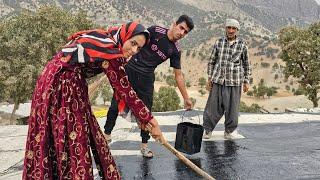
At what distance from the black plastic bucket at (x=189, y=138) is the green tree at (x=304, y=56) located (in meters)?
28.3

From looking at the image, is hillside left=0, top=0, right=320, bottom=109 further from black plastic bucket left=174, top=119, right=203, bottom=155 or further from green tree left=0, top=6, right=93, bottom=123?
black plastic bucket left=174, top=119, right=203, bottom=155

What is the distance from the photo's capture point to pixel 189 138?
584cm

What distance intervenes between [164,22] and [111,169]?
368ft

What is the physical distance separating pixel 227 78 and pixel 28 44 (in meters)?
21.3

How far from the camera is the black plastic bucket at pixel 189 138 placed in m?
5.83

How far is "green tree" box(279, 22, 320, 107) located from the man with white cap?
26876 millimetres

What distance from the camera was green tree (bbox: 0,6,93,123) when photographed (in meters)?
24.7

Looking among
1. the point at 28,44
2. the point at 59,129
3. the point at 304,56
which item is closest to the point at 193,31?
the point at 304,56

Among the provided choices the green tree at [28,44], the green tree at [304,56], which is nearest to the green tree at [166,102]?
the green tree at [304,56]

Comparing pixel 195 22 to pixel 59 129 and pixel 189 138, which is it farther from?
pixel 59 129

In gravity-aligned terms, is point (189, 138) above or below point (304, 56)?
below

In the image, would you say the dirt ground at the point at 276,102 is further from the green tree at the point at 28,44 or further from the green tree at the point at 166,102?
the green tree at the point at 28,44

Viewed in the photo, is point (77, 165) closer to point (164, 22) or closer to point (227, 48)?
point (227, 48)

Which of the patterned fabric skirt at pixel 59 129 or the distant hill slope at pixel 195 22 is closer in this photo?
the patterned fabric skirt at pixel 59 129
